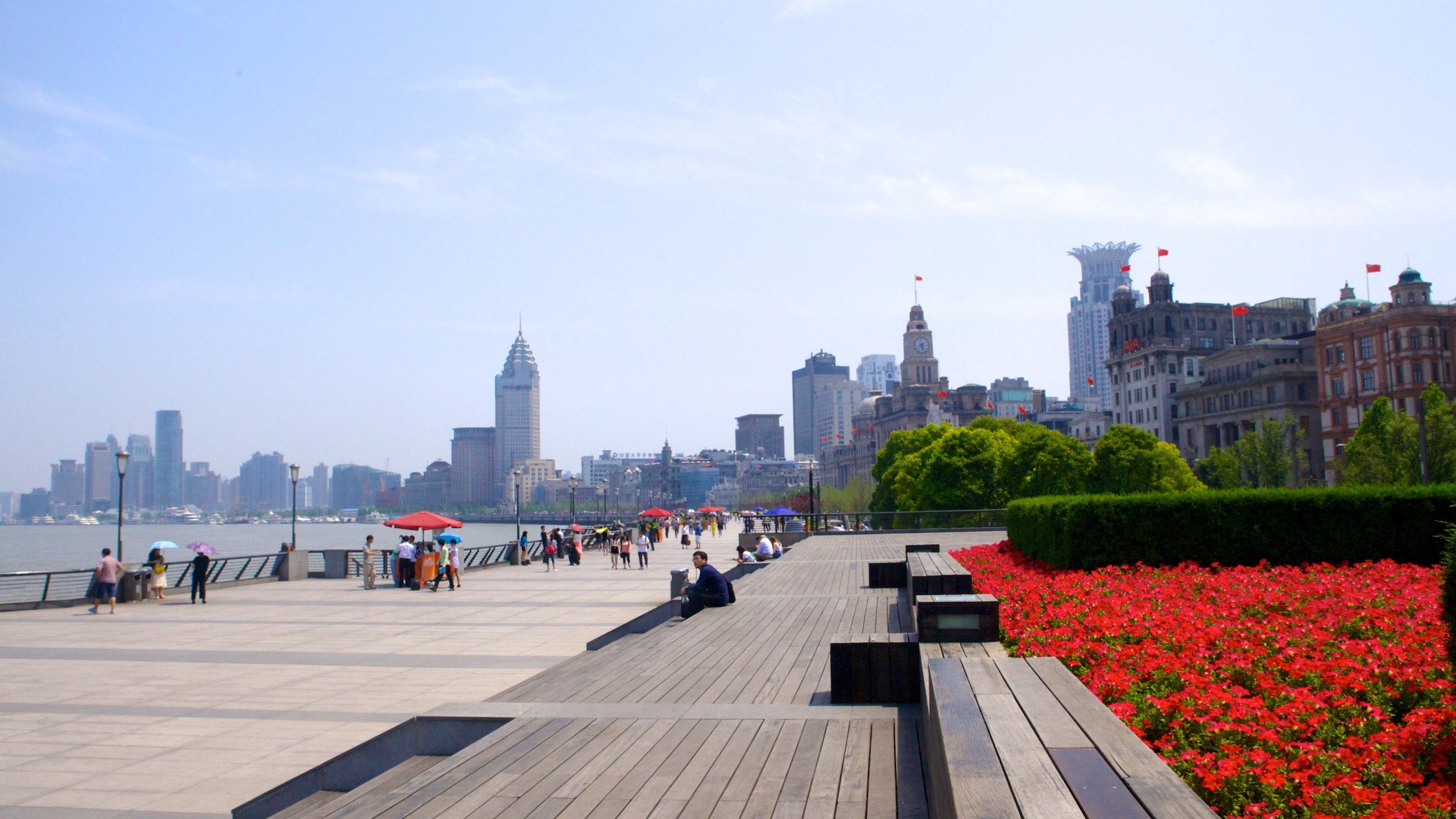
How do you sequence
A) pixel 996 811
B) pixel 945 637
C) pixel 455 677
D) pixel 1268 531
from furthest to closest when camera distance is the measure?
pixel 1268 531 < pixel 455 677 < pixel 945 637 < pixel 996 811

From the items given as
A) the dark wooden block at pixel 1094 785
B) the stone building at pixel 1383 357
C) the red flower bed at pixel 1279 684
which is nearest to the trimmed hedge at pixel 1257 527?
the red flower bed at pixel 1279 684

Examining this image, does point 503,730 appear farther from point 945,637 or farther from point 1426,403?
point 1426,403

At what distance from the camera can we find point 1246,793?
496 cm

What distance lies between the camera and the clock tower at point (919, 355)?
565ft

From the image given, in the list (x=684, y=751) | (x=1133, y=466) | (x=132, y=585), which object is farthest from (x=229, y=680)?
(x=1133, y=466)

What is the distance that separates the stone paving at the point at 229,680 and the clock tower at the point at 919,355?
5955 inches

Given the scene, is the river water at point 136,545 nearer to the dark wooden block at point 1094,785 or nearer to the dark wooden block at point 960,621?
the dark wooden block at point 960,621

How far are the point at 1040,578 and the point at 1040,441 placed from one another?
4426 cm

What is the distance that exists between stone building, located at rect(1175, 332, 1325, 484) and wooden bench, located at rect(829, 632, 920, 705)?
82.2 meters

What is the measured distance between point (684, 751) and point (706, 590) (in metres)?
8.85

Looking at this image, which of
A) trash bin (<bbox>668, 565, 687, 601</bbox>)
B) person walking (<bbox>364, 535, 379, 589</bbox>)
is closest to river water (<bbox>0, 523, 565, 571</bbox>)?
person walking (<bbox>364, 535, 379, 589</bbox>)

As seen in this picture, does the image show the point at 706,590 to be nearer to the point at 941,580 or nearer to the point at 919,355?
the point at 941,580

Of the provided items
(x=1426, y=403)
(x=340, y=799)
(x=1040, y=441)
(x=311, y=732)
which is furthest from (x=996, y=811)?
(x=1426, y=403)

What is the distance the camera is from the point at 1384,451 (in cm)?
5156
